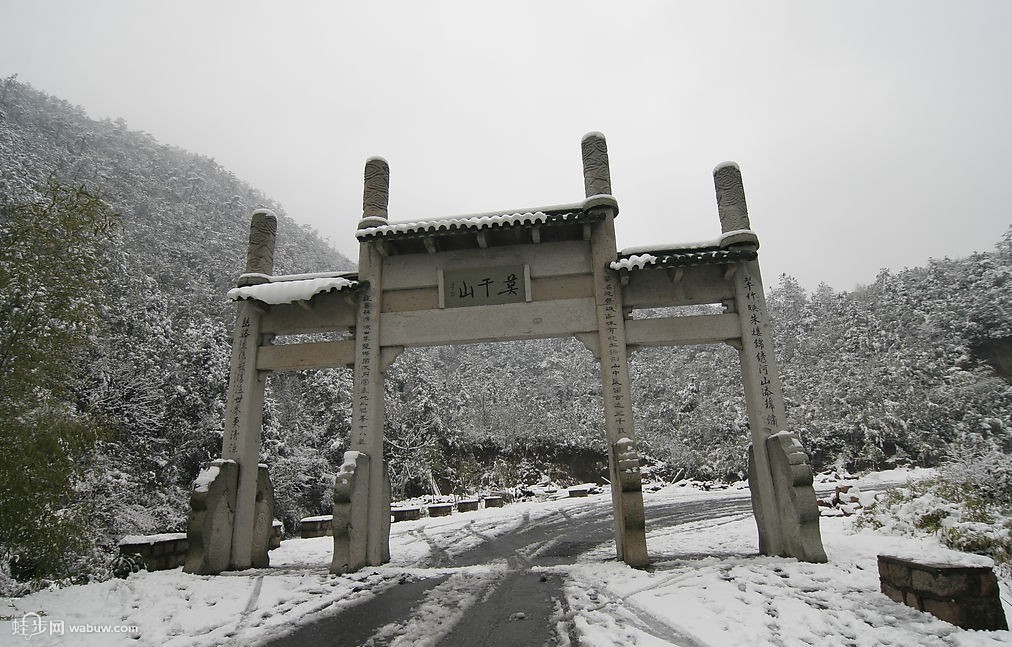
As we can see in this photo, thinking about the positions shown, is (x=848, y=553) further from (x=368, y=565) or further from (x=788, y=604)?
(x=368, y=565)

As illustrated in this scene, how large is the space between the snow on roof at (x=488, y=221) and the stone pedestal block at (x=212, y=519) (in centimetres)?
384

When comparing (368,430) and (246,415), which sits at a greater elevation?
(246,415)

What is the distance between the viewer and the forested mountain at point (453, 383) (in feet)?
56.1

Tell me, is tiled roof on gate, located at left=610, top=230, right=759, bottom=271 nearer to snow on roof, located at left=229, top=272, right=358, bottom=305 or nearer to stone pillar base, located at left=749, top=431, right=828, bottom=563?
stone pillar base, located at left=749, top=431, right=828, bottom=563

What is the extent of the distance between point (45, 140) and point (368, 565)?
3949 centimetres

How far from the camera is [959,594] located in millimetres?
3662

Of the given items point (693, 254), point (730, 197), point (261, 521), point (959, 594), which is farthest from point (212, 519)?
point (730, 197)

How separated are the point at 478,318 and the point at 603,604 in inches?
155

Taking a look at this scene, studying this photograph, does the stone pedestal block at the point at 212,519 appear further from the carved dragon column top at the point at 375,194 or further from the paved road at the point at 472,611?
the carved dragon column top at the point at 375,194

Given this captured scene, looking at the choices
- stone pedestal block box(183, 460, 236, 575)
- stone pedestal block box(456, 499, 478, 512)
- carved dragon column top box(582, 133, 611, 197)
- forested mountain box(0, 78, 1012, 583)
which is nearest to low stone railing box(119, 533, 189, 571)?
stone pedestal block box(183, 460, 236, 575)

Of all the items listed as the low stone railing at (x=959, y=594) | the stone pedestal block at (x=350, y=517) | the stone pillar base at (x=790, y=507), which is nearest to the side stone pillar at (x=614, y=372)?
the stone pillar base at (x=790, y=507)

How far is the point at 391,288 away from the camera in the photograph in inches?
304

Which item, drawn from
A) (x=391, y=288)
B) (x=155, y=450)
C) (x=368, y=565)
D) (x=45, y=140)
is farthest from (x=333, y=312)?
(x=45, y=140)

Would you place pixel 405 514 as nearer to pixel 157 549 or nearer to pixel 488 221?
pixel 157 549
